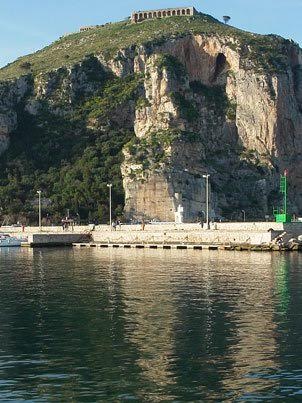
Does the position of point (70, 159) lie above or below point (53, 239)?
above

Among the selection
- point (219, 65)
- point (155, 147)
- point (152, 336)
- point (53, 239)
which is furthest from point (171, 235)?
point (152, 336)

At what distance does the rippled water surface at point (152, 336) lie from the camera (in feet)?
93.0

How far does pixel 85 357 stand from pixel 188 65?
446ft

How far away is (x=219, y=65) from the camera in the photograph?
6506 inches

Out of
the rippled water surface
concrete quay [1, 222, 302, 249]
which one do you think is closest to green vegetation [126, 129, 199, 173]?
concrete quay [1, 222, 302, 249]

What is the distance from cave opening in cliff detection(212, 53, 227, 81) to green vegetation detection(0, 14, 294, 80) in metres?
4.27

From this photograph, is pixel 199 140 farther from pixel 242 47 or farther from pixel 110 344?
pixel 110 344

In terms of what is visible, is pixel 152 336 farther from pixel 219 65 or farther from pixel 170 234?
pixel 219 65

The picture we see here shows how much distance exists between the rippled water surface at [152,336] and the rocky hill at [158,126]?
81.0 meters

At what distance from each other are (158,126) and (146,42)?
24.2 m

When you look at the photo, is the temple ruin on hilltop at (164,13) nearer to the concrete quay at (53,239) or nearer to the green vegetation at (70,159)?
the green vegetation at (70,159)

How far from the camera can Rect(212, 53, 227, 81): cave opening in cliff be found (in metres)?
164

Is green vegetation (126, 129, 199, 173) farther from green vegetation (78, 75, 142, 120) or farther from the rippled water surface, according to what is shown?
the rippled water surface

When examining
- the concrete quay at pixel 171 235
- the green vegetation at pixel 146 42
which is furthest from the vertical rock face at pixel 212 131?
the concrete quay at pixel 171 235
